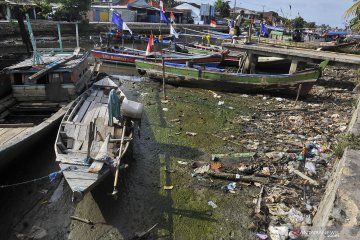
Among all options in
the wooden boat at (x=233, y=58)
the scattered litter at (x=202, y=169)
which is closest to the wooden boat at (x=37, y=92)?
the scattered litter at (x=202, y=169)

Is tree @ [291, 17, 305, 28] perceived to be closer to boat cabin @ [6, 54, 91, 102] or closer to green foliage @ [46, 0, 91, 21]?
green foliage @ [46, 0, 91, 21]

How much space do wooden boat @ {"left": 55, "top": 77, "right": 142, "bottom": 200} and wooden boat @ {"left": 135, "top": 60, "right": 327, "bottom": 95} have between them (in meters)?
7.07

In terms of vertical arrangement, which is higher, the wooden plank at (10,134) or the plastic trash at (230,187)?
the wooden plank at (10,134)

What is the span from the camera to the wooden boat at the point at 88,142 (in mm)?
6265

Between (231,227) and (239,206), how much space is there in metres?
0.76

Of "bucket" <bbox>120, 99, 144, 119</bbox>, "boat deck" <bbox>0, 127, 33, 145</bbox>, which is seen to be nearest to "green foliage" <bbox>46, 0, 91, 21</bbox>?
"boat deck" <bbox>0, 127, 33, 145</bbox>

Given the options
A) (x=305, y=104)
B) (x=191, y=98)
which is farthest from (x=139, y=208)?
(x=305, y=104)

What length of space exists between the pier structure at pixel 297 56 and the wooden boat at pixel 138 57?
1767 mm

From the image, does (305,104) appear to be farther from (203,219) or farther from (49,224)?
(49,224)

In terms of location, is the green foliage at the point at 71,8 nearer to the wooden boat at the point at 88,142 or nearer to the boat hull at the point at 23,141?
the wooden boat at the point at 88,142

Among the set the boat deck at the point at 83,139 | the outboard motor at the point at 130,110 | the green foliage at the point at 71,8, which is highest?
the green foliage at the point at 71,8

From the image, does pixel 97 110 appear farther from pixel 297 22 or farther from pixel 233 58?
pixel 297 22

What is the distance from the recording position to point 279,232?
6371 millimetres

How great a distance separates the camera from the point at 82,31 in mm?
39688
